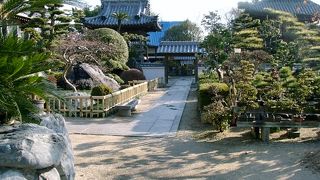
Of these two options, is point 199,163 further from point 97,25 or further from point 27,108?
point 97,25

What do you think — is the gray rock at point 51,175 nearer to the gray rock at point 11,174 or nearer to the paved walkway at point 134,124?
the gray rock at point 11,174

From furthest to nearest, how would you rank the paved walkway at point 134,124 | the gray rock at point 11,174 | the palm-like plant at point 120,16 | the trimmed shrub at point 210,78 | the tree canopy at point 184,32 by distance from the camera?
the tree canopy at point 184,32 → the palm-like plant at point 120,16 → the trimmed shrub at point 210,78 → the paved walkway at point 134,124 → the gray rock at point 11,174

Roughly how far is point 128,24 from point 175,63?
16.4 m

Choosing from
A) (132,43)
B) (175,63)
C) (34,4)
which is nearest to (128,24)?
(132,43)

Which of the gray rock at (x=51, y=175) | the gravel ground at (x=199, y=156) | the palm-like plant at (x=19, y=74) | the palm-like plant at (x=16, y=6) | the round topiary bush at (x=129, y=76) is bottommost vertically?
the gravel ground at (x=199, y=156)

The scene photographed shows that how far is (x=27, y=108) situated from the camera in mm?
3803

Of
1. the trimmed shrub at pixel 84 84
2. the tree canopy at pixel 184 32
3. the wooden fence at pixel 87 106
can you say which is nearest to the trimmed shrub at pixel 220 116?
the wooden fence at pixel 87 106

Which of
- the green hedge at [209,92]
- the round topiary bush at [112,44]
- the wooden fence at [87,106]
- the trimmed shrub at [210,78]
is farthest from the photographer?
the round topiary bush at [112,44]

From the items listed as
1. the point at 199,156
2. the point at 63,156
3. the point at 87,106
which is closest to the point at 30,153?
the point at 63,156

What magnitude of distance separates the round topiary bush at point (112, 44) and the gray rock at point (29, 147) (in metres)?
16.9

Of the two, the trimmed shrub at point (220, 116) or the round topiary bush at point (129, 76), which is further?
the round topiary bush at point (129, 76)

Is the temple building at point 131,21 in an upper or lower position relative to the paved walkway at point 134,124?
upper

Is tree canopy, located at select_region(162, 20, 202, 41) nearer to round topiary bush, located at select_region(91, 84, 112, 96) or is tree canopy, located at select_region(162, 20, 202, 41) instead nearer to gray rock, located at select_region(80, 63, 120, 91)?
gray rock, located at select_region(80, 63, 120, 91)

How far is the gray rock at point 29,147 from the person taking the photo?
134 inches
